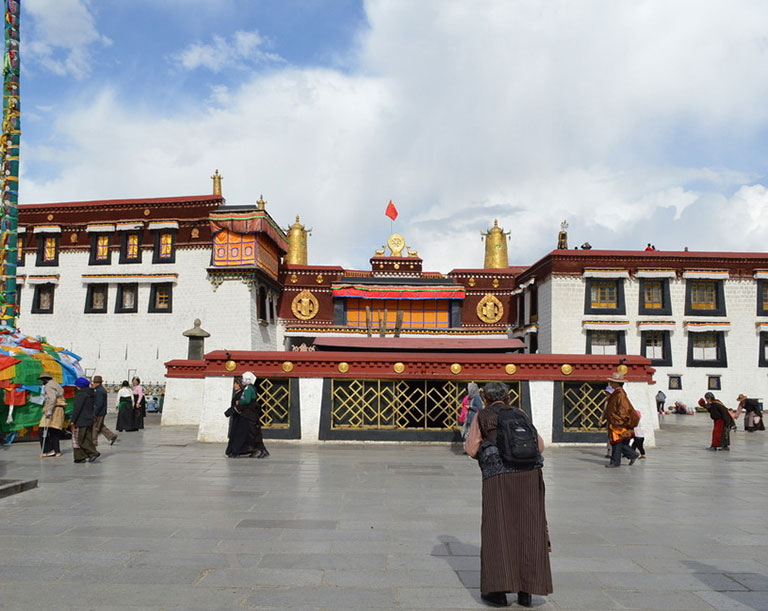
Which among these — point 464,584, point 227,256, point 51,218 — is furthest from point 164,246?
point 464,584

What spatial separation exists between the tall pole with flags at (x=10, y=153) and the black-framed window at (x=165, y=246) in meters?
11.1

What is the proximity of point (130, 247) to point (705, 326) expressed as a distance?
31.5m

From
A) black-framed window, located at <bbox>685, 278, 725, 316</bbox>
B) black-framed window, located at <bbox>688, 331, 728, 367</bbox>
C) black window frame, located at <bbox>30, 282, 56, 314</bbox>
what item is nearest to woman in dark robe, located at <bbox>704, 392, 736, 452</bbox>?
black-framed window, located at <bbox>688, 331, 728, 367</bbox>

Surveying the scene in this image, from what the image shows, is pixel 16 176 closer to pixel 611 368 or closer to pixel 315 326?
pixel 315 326

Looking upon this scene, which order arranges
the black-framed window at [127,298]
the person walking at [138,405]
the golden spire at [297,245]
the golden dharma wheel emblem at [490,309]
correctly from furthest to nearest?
the golden spire at [297,245], the golden dharma wheel emblem at [490,309], the black-framed window at [127,298], the person walking at [138,405]

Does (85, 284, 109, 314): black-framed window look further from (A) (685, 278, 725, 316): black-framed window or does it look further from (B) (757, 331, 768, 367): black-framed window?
(B) (757, 331, 768, 367): black-framed window

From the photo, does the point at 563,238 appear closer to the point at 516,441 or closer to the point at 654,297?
the point at 654,297

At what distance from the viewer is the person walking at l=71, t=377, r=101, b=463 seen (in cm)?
1173

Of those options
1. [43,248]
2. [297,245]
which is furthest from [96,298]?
[297,245]

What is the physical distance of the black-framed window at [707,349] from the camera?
104ft

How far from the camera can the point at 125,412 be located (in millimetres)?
18422

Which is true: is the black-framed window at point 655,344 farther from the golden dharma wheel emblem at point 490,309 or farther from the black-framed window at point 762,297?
the golden dharma wheel emblem at point 490,309

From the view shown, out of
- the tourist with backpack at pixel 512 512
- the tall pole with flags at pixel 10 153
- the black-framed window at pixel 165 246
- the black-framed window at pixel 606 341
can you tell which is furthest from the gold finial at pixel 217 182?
the tourist with backpack at pixel 512 512

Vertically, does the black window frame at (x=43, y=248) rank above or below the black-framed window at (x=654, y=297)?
above
